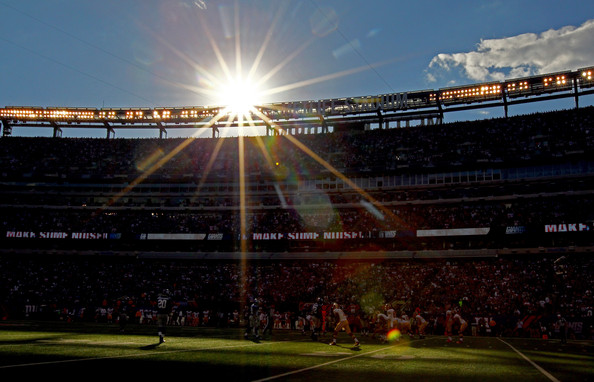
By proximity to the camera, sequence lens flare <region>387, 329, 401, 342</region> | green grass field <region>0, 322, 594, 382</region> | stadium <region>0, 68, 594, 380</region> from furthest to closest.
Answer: stadium <region>0, 68, 594, 380</region>, lens flare <region>387, 329, 401, 342</region>, green grass field <region>0, 322, 594, 382</region>

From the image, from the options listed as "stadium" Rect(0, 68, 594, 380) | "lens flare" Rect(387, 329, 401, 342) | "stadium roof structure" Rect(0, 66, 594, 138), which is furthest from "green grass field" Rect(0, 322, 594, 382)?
"stadium roof structure" Rect(0, 66, 594, 138)

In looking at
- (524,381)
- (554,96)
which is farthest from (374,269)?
(524,381)

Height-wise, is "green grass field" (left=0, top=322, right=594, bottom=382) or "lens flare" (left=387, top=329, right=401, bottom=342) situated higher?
"green grass field" (left=0, top=322, right=594, bottom=382)

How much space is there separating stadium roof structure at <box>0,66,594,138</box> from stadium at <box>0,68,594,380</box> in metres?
0.22

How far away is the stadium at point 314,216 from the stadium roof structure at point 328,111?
0.73 ft

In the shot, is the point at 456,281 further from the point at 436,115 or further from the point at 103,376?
the point at 103,376

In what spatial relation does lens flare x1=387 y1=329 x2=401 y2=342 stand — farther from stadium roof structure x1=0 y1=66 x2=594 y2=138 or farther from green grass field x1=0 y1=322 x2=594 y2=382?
stadium roof structure x1=0 y1=66 x2=594 y2=138

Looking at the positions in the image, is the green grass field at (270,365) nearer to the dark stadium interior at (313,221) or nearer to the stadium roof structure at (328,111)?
the dark stadium interior at (313,221)

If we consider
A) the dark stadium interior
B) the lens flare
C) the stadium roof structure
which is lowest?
the lens flare

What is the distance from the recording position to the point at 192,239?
2266 inches

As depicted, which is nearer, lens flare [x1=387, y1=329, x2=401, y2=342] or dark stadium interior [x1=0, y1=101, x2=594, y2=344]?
lens flare [x1=387, y1=329, x2=401, y2=342]

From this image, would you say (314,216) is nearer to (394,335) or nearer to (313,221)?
(313,221)

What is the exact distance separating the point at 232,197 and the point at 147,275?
13.5 metres

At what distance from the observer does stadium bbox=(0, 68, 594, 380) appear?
4409 centimetres
